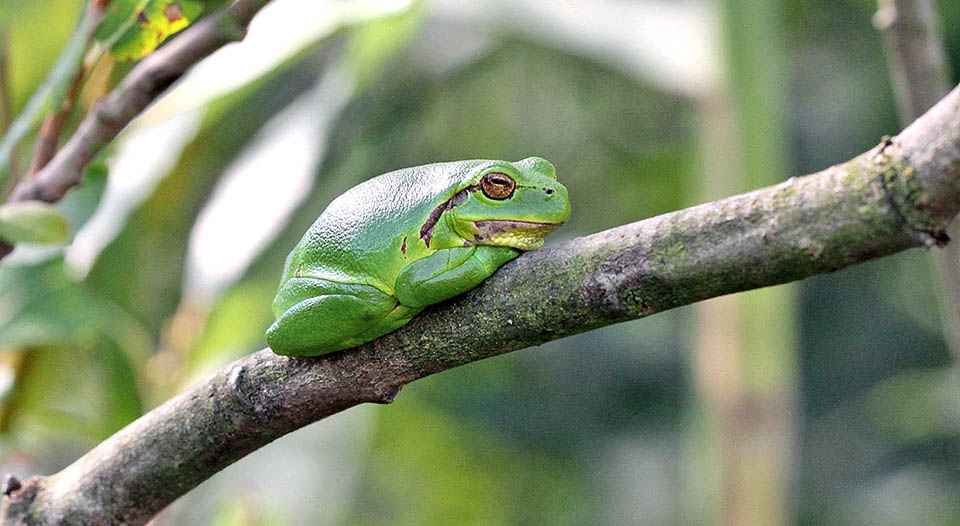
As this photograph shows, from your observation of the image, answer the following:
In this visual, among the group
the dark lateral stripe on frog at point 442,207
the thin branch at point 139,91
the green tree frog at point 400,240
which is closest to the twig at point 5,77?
the thin branch at point 139,91

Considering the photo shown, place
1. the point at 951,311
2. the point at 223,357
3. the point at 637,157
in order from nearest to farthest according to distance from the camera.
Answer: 1. the point at 951,311
2. the point at 223,357
3. the point at 637,157

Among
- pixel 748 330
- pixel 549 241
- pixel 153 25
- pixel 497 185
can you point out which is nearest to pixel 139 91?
pixel 153 25

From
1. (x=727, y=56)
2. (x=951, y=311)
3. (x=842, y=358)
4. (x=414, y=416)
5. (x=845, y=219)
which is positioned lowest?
(x=414, y=416)

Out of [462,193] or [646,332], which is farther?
[646,332]

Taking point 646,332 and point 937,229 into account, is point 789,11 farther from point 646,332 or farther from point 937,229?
point 937,229

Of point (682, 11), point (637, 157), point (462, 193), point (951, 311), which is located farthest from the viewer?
point (637, 157)

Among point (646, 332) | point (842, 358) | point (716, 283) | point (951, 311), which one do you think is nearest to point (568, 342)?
point (646, 332)

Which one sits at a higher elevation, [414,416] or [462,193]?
[462,193]

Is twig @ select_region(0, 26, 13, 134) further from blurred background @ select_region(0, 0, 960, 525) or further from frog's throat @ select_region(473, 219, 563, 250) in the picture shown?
frog's throat @ select_region(473, 219, 563, 250)
